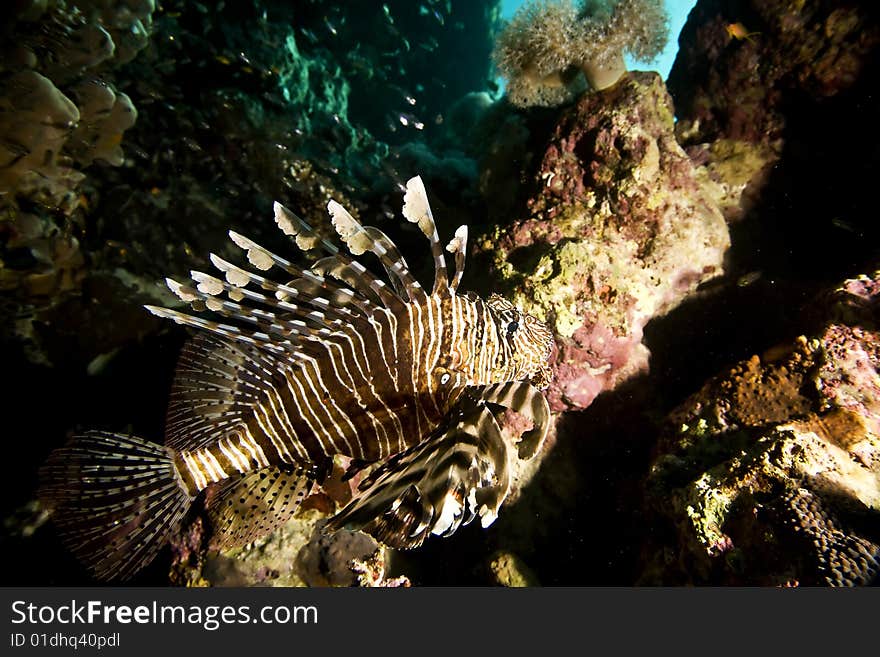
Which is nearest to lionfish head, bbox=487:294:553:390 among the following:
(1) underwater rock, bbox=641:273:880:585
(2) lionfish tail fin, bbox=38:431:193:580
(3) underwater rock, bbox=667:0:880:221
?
(1) underwater rock, bbox=641:273:880:585

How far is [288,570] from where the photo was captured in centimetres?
311

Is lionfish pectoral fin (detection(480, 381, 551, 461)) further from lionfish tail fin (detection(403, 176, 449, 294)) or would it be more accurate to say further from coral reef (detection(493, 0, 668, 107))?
coral reef (detection(493, 0, 668, 107))

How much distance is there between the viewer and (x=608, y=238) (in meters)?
3.78

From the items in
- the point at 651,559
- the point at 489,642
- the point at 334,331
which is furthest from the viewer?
the point at 651,559

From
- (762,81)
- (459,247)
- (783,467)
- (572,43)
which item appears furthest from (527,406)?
(762,81)

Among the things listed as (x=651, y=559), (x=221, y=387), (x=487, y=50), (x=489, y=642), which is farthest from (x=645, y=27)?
(x=487, y=50)

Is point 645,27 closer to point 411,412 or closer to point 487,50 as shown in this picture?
point 411,412

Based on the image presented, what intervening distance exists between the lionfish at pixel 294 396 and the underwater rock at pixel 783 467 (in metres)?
1.29

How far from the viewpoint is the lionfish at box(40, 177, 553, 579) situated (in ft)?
7.60

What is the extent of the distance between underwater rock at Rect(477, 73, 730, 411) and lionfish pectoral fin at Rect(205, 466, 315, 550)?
6.64 feet

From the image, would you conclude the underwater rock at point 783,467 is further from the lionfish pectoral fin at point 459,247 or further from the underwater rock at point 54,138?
the underwater rock at point 54,138

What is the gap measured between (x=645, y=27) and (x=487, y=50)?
Answer: 21.4 meters

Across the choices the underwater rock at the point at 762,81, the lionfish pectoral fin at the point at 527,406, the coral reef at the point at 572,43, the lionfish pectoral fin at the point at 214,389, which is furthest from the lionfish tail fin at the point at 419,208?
the underwater rock at the point at 762,81

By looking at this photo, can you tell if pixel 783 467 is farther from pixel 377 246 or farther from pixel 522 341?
pixel 377 246
